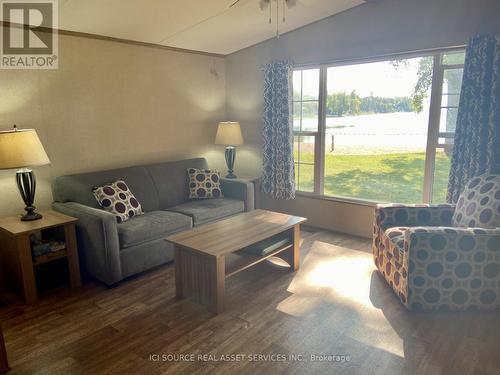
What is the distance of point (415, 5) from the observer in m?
3.41

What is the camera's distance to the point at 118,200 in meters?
3.31

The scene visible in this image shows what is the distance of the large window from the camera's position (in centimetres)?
347

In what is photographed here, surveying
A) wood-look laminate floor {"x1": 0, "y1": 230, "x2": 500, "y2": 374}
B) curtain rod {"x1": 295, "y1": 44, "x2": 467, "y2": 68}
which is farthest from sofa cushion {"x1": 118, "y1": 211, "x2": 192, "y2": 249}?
curtain rod {"x1": 295, "y1": 44, "x2": 467, "y2": 68}

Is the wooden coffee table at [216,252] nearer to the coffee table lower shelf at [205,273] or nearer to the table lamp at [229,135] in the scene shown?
the coffee table lower shelf at [205,273]

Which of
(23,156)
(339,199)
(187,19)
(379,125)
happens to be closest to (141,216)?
(23,156)

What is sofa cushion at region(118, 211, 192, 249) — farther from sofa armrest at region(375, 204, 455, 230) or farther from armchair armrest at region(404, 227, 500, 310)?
armchair armrest at region(404, 227, 500, 310)

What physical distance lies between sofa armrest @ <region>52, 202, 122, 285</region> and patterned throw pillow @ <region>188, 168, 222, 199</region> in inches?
54.6

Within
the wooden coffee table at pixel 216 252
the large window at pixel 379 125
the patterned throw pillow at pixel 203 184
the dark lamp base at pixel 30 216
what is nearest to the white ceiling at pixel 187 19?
the large window at pixel 379 125

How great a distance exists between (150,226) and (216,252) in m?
0.98

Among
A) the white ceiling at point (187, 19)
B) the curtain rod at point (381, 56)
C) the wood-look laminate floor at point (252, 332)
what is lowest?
the wood-look laminate floor at point (252, 332)

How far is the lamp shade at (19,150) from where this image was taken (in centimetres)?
259

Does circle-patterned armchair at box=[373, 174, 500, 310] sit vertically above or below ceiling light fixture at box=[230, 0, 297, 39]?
below

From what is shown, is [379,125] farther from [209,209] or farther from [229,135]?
[209,209]

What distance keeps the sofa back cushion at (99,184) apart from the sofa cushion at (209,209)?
280 millimetres
